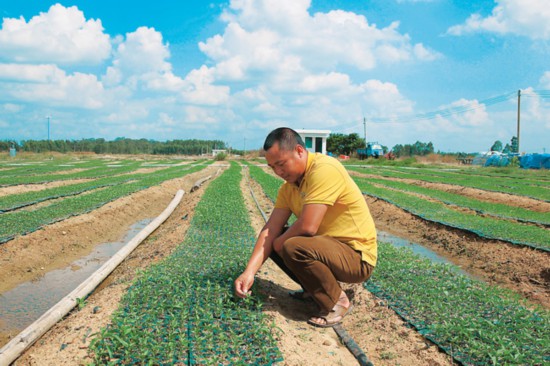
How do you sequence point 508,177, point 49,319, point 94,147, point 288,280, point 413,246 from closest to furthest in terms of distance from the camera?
point 49,319 → point 288,280 → point 413,246 → point 508,177 → point 94,147

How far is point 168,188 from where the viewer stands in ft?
62.5

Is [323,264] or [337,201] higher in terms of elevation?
[337,201]

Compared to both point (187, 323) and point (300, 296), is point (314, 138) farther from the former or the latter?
point (187, 323)

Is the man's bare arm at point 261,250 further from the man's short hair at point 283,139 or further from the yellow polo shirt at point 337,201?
the man's short hair at point 283,139

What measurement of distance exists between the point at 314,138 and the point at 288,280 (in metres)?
45.3

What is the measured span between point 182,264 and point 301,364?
8.34 feet

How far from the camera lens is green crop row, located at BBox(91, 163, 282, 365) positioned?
3031mm

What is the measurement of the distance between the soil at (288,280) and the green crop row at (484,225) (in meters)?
0.22

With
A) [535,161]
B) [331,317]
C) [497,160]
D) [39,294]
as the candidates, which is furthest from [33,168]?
[535,161]

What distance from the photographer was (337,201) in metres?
3.75

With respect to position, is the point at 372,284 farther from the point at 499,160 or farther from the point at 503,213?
the point at 499,160

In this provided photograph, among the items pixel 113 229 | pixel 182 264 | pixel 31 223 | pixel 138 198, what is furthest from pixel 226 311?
pixel 138 198

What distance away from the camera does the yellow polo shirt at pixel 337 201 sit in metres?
3.57

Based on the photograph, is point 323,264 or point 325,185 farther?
point 323,264
